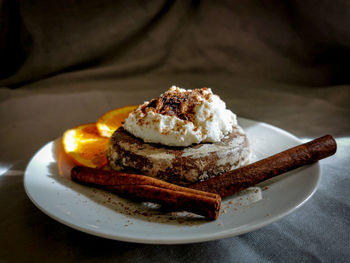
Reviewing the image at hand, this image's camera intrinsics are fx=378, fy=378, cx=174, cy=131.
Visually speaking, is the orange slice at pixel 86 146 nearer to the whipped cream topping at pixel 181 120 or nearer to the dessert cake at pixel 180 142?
the dessert cake at pixel 180 142

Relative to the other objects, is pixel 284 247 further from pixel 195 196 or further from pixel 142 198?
pixel 142 198

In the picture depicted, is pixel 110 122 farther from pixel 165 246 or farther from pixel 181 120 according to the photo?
pixel 165 246

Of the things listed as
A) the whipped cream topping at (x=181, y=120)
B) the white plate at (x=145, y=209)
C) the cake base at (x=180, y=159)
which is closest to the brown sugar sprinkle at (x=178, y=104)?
the whipped cream topping at (x=181, y=120)

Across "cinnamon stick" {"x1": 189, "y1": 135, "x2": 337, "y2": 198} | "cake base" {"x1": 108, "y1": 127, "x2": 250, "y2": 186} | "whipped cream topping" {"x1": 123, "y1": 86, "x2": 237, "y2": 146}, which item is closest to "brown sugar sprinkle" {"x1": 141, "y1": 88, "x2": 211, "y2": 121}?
"whipped cream topping" {"x1": 123, "y1": 86, "x2": 237, "y2": 146}

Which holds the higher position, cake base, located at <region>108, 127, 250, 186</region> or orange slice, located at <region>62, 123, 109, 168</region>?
cake base, located at <region>108, 127, 250, 186</region>

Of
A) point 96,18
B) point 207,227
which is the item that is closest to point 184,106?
point 207,227

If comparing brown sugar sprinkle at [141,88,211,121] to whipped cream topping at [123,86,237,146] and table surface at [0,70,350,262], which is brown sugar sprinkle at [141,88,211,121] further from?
table surface at [0,70,350,262]
